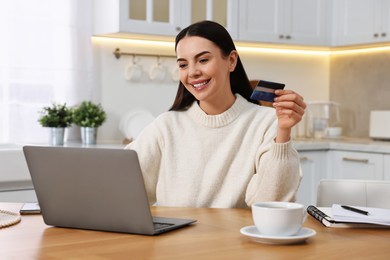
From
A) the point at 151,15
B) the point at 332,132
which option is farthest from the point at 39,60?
the point at 332,132

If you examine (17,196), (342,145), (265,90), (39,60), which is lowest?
(17,196)

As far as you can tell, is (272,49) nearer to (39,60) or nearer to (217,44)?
(39,60)

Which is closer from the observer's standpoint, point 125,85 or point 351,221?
point 351,221

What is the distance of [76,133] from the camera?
4.11 metres

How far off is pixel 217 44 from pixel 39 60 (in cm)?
189

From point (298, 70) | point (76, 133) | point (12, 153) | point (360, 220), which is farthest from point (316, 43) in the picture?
point (360, 220)

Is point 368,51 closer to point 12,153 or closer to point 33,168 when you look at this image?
point 12,153

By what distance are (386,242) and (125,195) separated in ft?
1.97

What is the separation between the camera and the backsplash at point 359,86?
15.5 feet

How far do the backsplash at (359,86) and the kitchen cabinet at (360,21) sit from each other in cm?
24

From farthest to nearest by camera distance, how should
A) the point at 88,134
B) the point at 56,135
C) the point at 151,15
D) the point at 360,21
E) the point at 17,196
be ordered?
the point at 360,21
the point at 151,15
the point at 88,134
the point at 56,135
the point at 17,196

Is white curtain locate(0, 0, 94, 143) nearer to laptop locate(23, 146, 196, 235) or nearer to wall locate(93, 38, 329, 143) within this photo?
wall locate(93, 38, 329, 143)

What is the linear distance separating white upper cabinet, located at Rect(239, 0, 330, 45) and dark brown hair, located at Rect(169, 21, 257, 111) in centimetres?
198

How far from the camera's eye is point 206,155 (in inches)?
91.7
